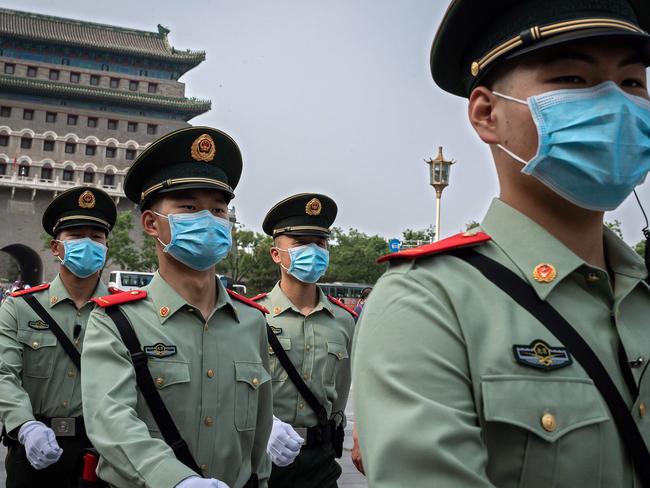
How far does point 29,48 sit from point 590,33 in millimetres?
49817

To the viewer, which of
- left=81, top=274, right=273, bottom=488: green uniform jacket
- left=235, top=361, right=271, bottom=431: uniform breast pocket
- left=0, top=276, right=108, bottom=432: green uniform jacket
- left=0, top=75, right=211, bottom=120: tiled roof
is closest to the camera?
left=81, top=274, right=273, bottom=488: green uniform jacket

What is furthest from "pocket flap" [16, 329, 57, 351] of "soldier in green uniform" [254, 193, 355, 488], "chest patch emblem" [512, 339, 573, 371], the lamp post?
the lamp post

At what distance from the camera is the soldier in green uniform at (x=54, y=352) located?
4.24m

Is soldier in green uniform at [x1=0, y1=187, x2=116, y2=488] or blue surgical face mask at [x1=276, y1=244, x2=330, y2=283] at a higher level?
blue surgical face mask at [x1=276, y1=244, x2=330, y2=283]

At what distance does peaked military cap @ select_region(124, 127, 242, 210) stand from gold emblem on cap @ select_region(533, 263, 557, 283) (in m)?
2.18

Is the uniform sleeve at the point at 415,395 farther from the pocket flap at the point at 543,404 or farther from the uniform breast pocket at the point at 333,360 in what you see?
the uniform breast pocket at the point at 333,360

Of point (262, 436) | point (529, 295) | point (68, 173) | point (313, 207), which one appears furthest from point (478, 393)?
point (68, 173)

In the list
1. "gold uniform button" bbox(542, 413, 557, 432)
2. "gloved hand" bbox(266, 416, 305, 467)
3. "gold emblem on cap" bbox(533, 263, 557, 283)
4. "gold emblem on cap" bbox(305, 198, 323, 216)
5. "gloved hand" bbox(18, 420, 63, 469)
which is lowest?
"gloved hand" bbox(18, 420, 63, 469)

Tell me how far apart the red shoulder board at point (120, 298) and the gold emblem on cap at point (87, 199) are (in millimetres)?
2604

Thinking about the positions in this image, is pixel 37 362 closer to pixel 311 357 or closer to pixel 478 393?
pixel 311 357

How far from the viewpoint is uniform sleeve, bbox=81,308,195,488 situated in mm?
2488

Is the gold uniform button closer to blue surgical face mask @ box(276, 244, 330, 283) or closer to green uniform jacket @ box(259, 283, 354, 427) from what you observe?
green uniform jacket @ box(259, 283, 354, 427)

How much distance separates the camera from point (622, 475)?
1.25m

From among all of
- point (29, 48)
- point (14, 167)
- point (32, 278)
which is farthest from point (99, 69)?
point (32, 278)
